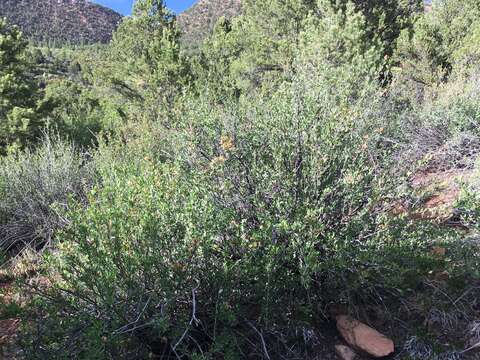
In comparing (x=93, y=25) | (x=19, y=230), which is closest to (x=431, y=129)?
(x=19, y=230)

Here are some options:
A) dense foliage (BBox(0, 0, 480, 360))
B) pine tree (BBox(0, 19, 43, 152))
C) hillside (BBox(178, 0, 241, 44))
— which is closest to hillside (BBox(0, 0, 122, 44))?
hillside (BBox(178, 0, 241, 44))

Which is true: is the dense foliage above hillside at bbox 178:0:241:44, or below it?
below

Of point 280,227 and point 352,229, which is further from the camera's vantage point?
point 352,229

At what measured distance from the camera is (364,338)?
2.41 meters

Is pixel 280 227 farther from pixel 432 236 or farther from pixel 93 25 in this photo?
pixel 93 25

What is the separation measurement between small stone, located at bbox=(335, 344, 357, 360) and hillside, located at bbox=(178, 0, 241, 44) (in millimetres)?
70455

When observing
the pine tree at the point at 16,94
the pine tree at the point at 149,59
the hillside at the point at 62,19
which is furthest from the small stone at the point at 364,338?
the hillside at the point at 62,19

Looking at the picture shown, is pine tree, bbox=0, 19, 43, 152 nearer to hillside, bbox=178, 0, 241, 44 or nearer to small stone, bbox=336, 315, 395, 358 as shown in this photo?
small stone, bbox=336, 315, 395, 358

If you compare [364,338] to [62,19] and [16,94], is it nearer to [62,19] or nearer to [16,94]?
[16,94]

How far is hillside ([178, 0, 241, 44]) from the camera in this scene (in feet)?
238

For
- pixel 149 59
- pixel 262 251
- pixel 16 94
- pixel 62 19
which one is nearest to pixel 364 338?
pixel 262 251

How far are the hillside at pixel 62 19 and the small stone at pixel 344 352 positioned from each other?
92.9m

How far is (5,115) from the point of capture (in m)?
13.5

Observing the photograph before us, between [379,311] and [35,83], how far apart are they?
612 inches
